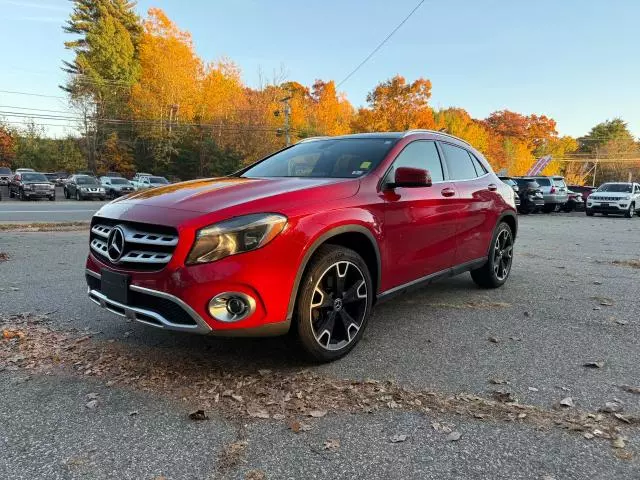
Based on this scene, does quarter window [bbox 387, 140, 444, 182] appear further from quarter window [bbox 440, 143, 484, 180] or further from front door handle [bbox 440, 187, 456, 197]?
quarter window [bbox 440, 143, 484, 180]

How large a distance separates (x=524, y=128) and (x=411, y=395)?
9268cm

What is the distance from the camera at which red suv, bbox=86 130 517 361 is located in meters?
2.82

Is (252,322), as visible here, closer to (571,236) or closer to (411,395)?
(411,395)

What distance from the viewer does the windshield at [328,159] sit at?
3955 millimetres

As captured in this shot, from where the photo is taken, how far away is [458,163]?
197 inches

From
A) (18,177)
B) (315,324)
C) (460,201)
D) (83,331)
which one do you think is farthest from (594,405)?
(18,177)

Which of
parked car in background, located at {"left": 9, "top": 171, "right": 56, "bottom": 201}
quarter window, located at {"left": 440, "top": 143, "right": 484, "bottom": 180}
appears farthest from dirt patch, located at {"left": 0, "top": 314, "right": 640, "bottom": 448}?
parked car in background, located at {"left": 9, "top": 171, "right": 56, "bottom": 201}

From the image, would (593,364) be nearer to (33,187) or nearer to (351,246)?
(351,246)

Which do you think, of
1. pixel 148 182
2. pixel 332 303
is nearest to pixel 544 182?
pixel 148 182

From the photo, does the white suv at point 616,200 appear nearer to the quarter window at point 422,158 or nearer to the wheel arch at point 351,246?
the quarter window at point 422,158

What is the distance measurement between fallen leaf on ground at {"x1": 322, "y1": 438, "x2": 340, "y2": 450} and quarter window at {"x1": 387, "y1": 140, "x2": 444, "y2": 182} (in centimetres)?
→ 214

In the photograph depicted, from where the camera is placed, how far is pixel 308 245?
10.0 feet

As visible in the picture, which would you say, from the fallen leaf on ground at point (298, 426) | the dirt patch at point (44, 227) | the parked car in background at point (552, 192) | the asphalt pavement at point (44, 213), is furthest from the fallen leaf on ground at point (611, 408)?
the parked car in background at point (552, 192)

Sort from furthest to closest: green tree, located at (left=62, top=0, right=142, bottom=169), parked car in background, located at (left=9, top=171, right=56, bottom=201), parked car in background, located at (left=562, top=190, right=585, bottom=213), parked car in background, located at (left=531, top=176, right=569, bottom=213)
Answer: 1. green tree, located at (left=62, top=0, right=142, bottom=169)
2. parked car in background, located at (left=9, top=171, right=56, bottom=201)
3. parked car in background, located at (left=562, top=190, right=585, bottom=213)
4. parked car in background, located at (left=531, top=176, right=569, bottom=213)
